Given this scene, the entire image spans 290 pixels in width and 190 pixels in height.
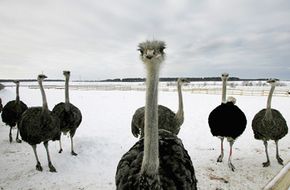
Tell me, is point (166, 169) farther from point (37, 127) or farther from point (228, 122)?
point (228, 122)

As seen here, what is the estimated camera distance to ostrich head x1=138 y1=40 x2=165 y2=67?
8.19 feet

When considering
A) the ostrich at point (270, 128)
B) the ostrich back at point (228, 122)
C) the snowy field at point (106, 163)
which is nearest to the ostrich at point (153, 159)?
the snowy field at point (106, 163)

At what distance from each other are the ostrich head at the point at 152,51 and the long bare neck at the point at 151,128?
66 mm

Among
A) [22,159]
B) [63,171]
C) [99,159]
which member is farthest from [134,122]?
[22,159]

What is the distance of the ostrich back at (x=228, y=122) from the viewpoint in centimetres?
636

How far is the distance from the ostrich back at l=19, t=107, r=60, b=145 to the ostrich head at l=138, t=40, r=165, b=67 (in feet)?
12.9

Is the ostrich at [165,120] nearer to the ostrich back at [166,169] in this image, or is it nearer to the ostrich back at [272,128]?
the ostrich back at [272,128]


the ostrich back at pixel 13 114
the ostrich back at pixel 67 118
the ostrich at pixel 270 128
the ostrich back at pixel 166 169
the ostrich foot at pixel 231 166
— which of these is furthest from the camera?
the ostrich back at pixel 13 114

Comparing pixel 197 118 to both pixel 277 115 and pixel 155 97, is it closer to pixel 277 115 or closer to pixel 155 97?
pixel 277 115

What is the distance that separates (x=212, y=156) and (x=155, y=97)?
4919 millimetres

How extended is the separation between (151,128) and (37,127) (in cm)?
387

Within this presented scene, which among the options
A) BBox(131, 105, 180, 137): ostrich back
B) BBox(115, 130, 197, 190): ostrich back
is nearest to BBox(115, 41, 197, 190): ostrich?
BBox(115, 130, 197, 190): ostrich back

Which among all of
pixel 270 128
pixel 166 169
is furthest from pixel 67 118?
pixel 270 128

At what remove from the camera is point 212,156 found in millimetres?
7055
